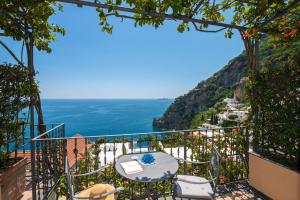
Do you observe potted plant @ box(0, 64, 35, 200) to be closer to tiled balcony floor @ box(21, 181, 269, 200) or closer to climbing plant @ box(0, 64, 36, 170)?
climbing plant @ box(0, 64, 36, 170)

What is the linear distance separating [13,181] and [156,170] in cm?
244

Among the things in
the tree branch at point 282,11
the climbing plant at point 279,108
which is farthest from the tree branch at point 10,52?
the tree branch at point 282,11

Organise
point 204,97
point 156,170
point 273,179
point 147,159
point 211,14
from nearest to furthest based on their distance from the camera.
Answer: point 156,170, point 147,159, point 273,179, point 211,14, point 204,97

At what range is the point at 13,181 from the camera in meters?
3.09

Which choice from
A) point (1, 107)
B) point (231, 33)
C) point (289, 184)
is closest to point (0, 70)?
point (1, 107)

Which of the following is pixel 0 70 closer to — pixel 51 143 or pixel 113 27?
pixel 51 143

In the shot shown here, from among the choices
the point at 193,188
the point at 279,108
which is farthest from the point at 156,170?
the point at 279,108

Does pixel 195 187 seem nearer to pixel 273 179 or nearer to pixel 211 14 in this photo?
pixel 273 179

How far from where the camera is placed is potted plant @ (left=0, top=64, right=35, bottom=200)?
119 inches

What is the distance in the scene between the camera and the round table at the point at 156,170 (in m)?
2.16

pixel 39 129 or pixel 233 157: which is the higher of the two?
pixel 39 129

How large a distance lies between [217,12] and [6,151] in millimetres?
4543

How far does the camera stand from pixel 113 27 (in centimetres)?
336

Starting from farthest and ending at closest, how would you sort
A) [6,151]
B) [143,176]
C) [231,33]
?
[231,33], [6,151], [143,176]
